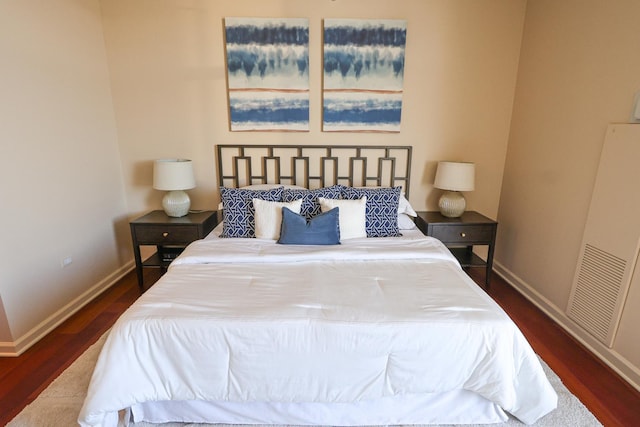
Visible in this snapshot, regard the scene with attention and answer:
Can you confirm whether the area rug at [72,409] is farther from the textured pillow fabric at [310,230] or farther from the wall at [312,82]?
the wall at [312,82]

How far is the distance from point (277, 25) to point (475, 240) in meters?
2.58

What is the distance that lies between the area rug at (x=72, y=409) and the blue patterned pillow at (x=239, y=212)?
1246 millimetres

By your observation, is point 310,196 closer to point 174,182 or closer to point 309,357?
point 174,182

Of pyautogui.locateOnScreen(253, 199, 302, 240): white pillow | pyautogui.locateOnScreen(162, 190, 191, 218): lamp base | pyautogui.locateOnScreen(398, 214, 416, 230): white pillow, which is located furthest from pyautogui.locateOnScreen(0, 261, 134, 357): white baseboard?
pyautogui.locateOnScreen(398, 214, 416, 230): white pillow

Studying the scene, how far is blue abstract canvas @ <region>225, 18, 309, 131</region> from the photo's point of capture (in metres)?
2.88

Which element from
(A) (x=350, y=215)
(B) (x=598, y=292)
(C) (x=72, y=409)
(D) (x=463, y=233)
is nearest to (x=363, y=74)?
(A) (x=350, y=215)

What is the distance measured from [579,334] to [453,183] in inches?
55.4

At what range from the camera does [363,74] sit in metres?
2.98

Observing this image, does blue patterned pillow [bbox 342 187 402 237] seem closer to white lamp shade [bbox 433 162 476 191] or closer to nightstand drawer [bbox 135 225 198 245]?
white lamp shade [bbox 433 162 476 191]

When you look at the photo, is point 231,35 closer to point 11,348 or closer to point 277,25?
point 277,25

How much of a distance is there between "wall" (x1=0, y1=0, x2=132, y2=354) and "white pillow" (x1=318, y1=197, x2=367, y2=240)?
6.49ft

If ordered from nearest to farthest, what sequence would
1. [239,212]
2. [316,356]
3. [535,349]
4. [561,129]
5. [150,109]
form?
1. [316,356]
2. [535,349]
3. [561,129]
4. [239,212]
5. [150,109]

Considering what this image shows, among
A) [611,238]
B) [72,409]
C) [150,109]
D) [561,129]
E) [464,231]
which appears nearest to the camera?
[72,409]

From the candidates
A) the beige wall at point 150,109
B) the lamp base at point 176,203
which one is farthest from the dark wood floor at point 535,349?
the lamp base at point 176,203
